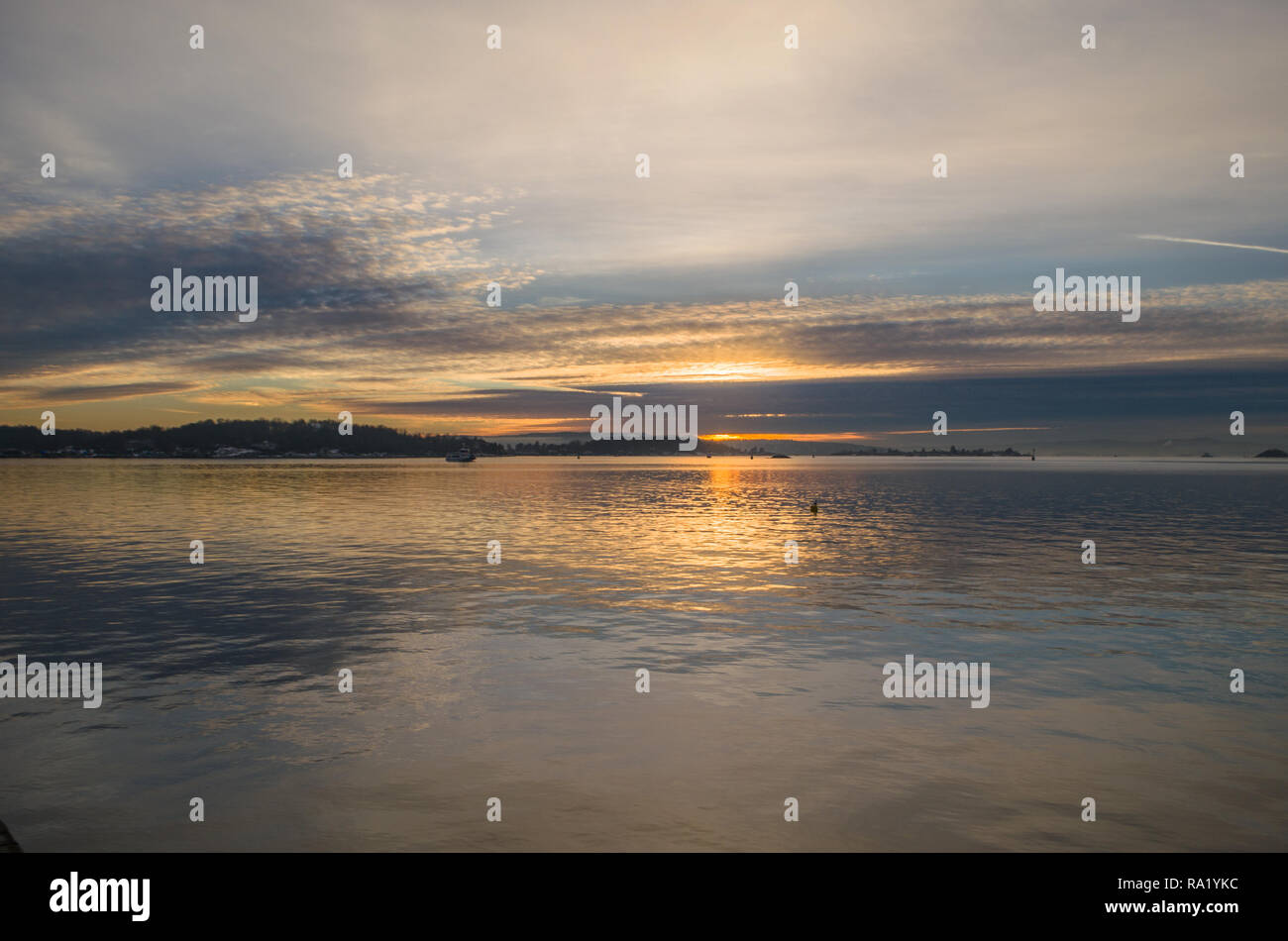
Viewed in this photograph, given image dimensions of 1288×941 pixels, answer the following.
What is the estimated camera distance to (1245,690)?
61.6 feet

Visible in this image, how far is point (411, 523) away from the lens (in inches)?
2438

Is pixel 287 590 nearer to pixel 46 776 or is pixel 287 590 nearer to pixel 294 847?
pixel 46 776

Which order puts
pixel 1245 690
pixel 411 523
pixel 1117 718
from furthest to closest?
pixel 411 523 < pixel 1245 690 < pixel 1117 718

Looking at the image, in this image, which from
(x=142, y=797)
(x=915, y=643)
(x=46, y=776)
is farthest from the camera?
(x=915, y=643)

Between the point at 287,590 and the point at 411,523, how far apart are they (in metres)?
30.1

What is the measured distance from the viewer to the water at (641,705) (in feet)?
39.4

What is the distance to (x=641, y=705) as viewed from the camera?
17.5 meters

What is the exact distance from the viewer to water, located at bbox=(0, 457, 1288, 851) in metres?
12.0
